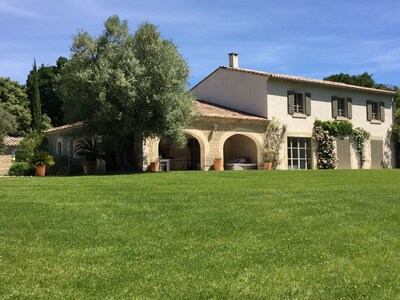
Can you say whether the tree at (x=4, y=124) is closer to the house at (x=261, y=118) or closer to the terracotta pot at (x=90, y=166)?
the house at (x=261, y=118)

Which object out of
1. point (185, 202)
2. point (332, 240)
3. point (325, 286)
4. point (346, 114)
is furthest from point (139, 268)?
point (346, 114)

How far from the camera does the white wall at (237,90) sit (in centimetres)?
2455

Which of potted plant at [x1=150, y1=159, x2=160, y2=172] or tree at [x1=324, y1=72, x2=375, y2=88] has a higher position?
tree at [x1=324, y1=72, x2=375, y2=88]

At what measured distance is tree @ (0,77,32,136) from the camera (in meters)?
40.6

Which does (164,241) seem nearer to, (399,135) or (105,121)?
(105,121)

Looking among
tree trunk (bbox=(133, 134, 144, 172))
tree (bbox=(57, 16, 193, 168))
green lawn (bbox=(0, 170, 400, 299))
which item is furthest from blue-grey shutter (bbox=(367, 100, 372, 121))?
green lawn (bbox=(0, 170, 400, 299))

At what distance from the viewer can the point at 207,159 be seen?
22.0m

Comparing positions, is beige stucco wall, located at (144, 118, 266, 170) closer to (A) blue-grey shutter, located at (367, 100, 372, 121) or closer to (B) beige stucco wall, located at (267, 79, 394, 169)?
(B) beige stucco wall, located at (267, 79, 394, 169)

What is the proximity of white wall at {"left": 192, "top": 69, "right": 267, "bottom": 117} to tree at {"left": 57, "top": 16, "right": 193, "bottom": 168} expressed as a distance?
22.8 ft

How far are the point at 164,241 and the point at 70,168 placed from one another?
18.1m

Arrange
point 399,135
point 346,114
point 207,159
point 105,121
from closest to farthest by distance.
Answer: point 105,121 < point 207,159 < point 346,114 < point 399,135

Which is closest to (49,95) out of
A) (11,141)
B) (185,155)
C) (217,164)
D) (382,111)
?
(11,141)

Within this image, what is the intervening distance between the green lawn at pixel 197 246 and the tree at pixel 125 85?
762 cm

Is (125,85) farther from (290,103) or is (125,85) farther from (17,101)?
(17,101)
